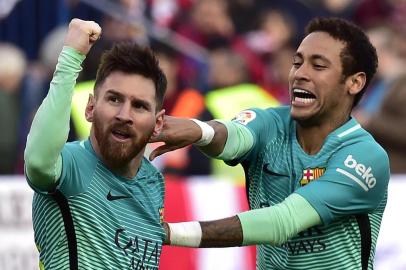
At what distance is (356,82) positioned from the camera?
A: 662 cm

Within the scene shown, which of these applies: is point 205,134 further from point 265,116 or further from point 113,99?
point 113,99

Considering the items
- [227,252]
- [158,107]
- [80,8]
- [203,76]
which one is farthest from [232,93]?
[158,107]

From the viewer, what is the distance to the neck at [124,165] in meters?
5.63

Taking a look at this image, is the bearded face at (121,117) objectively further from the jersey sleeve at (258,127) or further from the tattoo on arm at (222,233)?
the jersey sleeve at (258,127)

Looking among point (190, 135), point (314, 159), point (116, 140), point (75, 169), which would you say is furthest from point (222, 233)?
point (75, 169)

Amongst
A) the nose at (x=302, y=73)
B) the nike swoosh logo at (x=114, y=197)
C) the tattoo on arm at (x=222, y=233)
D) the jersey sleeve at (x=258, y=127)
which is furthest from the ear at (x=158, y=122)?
the nose at (x=302, y=73)

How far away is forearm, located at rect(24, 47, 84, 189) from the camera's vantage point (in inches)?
202

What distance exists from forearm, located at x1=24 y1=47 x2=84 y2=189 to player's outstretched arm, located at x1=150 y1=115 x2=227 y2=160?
2.70ft

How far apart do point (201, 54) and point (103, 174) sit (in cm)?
681

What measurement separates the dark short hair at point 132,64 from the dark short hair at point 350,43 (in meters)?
1.24

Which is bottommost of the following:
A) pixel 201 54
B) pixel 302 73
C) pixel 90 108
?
pixel 90 108

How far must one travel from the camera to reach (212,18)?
12445 millimetres

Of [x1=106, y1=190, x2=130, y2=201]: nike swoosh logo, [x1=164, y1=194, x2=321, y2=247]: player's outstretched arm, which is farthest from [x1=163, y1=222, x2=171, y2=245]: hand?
[x1=106, y1=190, x2=130, y2=201]: nike swoosh logo

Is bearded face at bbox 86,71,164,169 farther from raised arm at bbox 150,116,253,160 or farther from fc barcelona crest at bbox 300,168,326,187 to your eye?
fc barcelona crest at bbox 300,168,326,187
